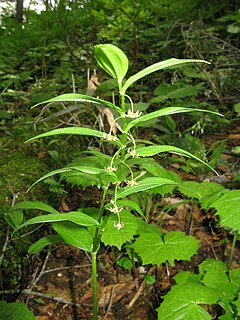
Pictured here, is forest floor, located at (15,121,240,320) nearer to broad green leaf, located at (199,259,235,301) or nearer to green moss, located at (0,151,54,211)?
broad green leaf, located at (199,259,235,301)

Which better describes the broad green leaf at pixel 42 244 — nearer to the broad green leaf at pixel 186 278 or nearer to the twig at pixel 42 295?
the twig at pixel 42 295

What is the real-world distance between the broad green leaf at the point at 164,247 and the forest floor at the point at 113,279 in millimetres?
260

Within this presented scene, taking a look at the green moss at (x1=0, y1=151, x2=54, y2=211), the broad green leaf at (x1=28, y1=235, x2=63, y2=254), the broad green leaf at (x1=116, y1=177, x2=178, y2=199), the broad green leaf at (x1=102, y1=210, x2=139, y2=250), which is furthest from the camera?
the green moss at (x1=0, y1=151, x2=54, y2=211)

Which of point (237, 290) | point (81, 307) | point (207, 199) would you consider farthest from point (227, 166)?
point (81, 307)

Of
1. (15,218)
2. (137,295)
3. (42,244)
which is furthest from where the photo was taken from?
(137,295)

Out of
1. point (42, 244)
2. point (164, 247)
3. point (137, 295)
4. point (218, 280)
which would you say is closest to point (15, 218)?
point (42, 244)

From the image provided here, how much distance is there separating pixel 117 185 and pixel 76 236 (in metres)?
0.31

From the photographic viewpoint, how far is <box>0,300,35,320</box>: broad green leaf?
50.4 inches

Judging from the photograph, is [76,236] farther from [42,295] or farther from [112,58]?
[42,295]

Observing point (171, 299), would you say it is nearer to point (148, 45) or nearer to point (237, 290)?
point (237, 290)

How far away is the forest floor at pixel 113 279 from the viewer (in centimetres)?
167

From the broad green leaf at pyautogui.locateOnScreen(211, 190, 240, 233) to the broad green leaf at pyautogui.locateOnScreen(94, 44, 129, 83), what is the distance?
80 centimetres

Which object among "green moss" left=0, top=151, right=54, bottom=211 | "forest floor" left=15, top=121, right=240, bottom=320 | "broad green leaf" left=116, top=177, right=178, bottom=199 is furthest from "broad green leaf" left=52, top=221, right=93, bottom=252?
"green moss" left=0, top=151, right=54, bottom=211

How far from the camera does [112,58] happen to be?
0.67 metres
